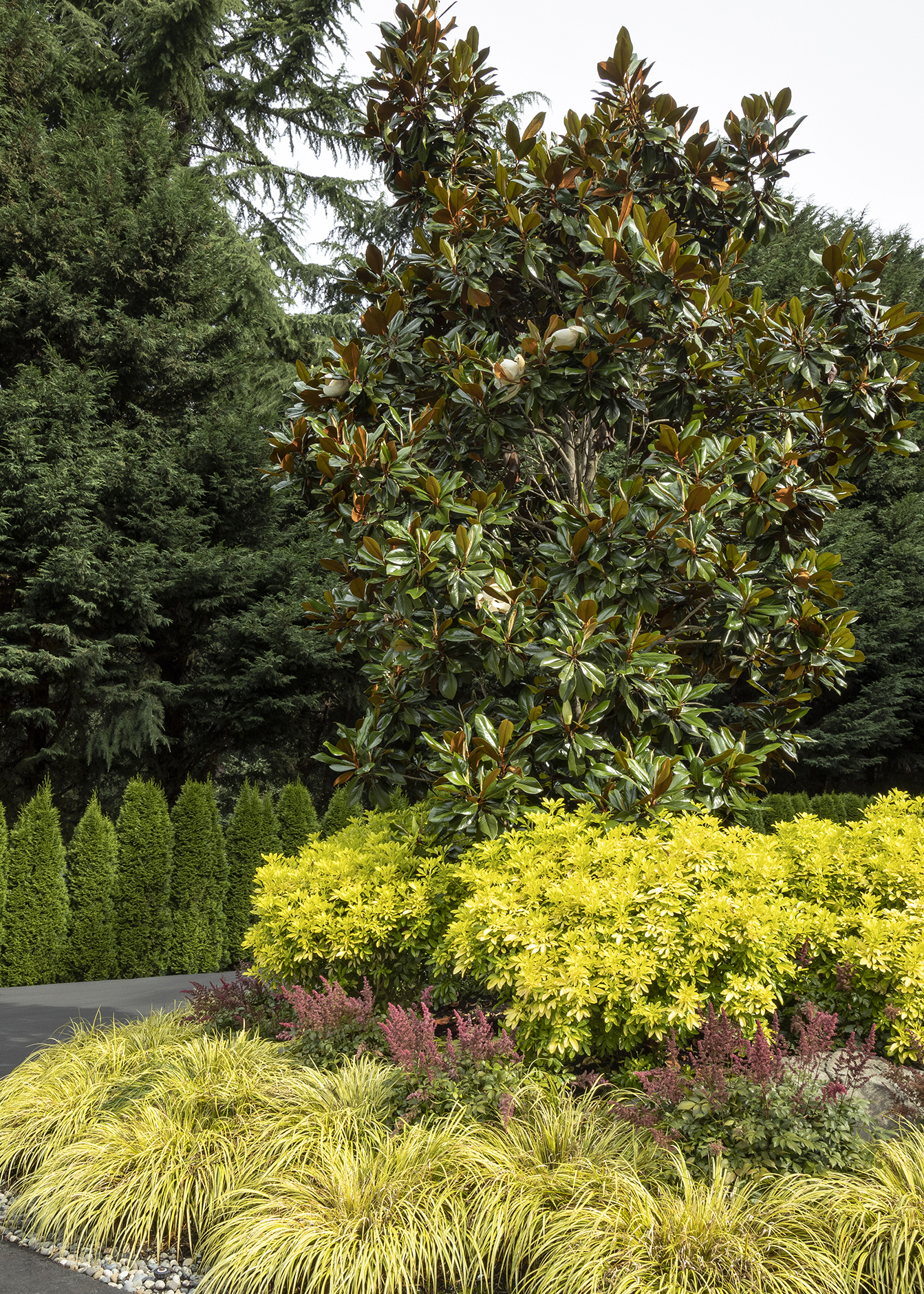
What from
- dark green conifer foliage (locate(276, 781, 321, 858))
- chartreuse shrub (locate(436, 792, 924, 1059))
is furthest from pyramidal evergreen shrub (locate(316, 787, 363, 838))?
chartreuse shrub (locate(436, 792, 924, 1059))

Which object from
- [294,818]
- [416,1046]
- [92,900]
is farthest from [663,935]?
[294,818]

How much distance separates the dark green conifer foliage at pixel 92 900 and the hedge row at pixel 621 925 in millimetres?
4996

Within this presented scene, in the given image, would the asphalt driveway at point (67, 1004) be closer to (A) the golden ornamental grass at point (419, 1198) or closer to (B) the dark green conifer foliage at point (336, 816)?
(A) the golden ornamental grass at point (419, 1198)

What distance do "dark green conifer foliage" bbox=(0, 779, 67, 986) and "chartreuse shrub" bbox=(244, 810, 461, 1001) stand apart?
4986 millimetres

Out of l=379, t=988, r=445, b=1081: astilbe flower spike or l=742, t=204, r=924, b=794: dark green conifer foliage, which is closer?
l=379, t=988, r=445, b=1081: astilbe flower spike

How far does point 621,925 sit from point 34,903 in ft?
23.4

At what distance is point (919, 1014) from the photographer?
3.26 meters

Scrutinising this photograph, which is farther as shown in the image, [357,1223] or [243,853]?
[243,853]

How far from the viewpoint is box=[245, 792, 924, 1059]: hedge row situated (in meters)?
3.22

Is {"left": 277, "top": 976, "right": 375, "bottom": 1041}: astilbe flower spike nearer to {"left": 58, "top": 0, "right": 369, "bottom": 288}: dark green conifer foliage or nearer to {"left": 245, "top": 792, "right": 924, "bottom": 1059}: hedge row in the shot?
{"left": 245, "top": 792, "right": 924, "bottom": 1059}: hedge row

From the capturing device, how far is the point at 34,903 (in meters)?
8.25

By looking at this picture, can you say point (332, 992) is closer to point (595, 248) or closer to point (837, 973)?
point (837, 973)

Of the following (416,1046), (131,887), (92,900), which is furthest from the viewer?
(131,887)

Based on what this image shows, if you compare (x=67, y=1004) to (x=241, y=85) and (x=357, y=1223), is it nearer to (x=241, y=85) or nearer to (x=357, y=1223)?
(x=357, y=1223)
